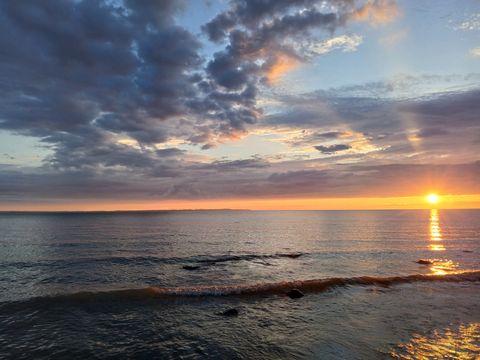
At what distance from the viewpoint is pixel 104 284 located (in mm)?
→ 30812

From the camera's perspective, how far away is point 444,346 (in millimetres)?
15547

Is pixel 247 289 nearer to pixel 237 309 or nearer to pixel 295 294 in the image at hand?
pixel 295 294

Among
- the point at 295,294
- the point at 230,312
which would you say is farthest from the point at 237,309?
the point at 295,294

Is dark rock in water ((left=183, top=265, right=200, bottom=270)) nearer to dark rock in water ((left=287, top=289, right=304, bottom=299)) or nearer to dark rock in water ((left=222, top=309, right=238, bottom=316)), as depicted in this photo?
dark rock in water ((left=287, top=289, right=304, bottom=299))

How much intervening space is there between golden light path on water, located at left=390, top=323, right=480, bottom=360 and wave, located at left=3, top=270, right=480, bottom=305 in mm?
12015

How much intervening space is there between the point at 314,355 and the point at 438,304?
14312 mm

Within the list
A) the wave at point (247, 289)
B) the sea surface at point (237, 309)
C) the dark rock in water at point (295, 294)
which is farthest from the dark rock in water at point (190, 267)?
the dark rock in water at point (295, 294)

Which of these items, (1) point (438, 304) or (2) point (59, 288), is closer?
(1) point (438, 304)

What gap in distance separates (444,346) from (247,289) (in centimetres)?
1628

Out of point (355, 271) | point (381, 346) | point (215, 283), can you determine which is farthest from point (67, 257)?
point (381, 346)

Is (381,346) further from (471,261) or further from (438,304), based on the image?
(471,261)

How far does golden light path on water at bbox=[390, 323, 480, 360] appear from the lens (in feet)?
47.5

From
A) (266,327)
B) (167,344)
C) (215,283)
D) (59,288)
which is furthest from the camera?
(215,283)

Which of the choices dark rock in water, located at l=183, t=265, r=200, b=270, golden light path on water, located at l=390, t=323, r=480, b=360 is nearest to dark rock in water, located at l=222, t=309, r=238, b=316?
golden light path on water, located at l=390, t=323, r=480, b=360
